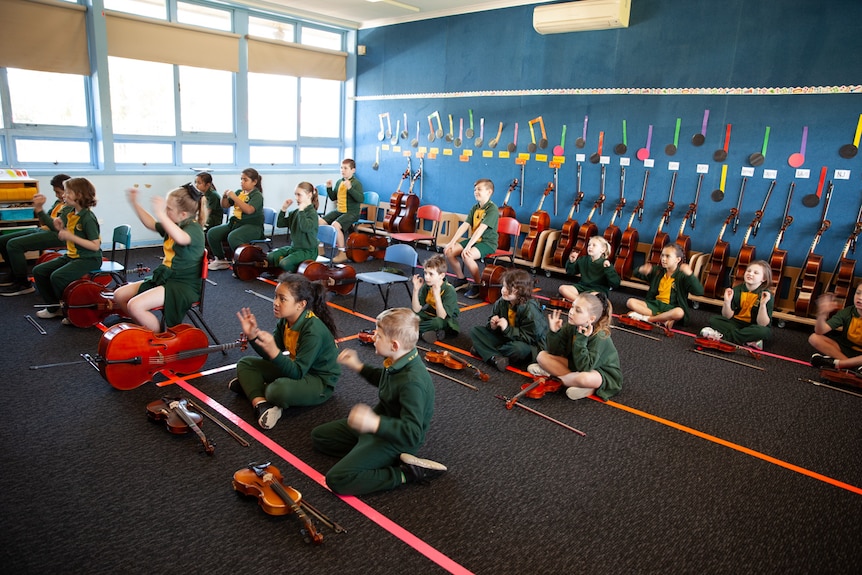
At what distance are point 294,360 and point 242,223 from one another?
403 centimetres

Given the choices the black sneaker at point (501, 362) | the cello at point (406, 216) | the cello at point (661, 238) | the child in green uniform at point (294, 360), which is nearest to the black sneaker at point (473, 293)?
the cello at point (661, 238)

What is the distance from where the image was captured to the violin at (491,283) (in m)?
6.23

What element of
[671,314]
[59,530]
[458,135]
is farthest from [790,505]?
[458,135]

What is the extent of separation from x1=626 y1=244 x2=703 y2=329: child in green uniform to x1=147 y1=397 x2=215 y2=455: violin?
417 cm

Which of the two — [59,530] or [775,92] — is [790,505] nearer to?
[59,530]

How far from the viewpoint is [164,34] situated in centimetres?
794

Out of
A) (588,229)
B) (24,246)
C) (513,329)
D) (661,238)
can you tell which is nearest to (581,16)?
(588,229)

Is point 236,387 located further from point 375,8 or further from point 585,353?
point 375,8

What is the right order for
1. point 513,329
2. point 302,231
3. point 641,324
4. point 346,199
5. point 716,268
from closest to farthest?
point 513,329
point 641,324
point 302,231
point 716,268
point 346,199

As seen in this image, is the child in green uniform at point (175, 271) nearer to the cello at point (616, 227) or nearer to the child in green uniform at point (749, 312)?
the child in green uniform at point (749, 312)

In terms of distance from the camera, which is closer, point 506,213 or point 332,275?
point 332,275

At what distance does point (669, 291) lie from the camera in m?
5.89

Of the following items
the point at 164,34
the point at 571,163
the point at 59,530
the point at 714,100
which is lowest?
the point at 59,530

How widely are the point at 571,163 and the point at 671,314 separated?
9.25 ft
